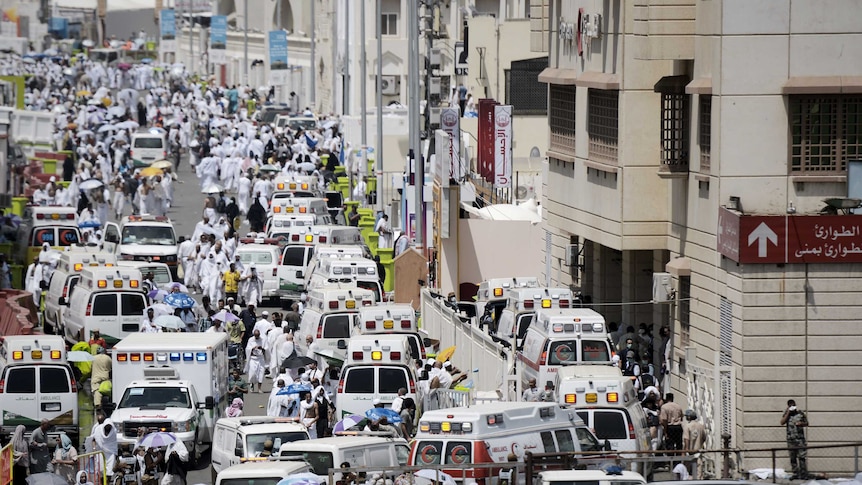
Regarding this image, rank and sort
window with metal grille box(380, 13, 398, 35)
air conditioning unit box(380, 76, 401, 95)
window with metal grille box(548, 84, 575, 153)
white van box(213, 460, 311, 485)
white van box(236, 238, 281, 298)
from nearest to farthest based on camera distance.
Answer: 1. white van box(213, 460, 311, 485)
2. window with metal grille box(548, 84, 575, 153)
3. white van box(236, 238, 281, 298)
4. air conditioning unit box(380, 76, 401, 95)
5. window with metal grille box(380, 13, 398, 35)

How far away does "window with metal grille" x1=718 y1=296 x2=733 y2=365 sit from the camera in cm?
2538

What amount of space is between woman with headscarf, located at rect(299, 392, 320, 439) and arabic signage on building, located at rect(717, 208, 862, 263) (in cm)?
584

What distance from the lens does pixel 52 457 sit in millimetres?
22922

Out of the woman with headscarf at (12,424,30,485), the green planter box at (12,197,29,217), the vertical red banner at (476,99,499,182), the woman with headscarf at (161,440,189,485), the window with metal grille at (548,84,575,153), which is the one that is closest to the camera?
the woman with headscarf at (161,440,189,485)

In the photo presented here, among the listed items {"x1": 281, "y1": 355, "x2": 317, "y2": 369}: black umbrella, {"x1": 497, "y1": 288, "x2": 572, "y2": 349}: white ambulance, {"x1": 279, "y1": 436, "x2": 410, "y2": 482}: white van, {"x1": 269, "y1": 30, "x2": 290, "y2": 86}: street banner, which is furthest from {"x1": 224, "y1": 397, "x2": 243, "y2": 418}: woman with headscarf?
{"x1": 269, "y1": 30, "x2": 290, "y2": 86}: street banner

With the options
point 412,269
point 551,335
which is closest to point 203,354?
point 551,335

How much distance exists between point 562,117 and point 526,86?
23.7 m

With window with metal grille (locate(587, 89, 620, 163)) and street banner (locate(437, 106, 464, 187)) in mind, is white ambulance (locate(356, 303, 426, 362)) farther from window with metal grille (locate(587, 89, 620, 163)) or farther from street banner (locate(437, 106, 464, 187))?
street banner (locate(437, 106, 464, 187))

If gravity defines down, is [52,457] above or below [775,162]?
below

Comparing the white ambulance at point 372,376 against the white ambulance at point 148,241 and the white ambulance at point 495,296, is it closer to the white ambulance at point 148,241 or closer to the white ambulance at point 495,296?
the white ambulance at point 495,296

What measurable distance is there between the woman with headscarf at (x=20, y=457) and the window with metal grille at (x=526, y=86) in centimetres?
3599

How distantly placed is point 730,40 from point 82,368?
34.6 ft

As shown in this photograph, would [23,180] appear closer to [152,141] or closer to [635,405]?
[152,141]

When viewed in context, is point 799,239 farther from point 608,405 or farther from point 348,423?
point 348,423
